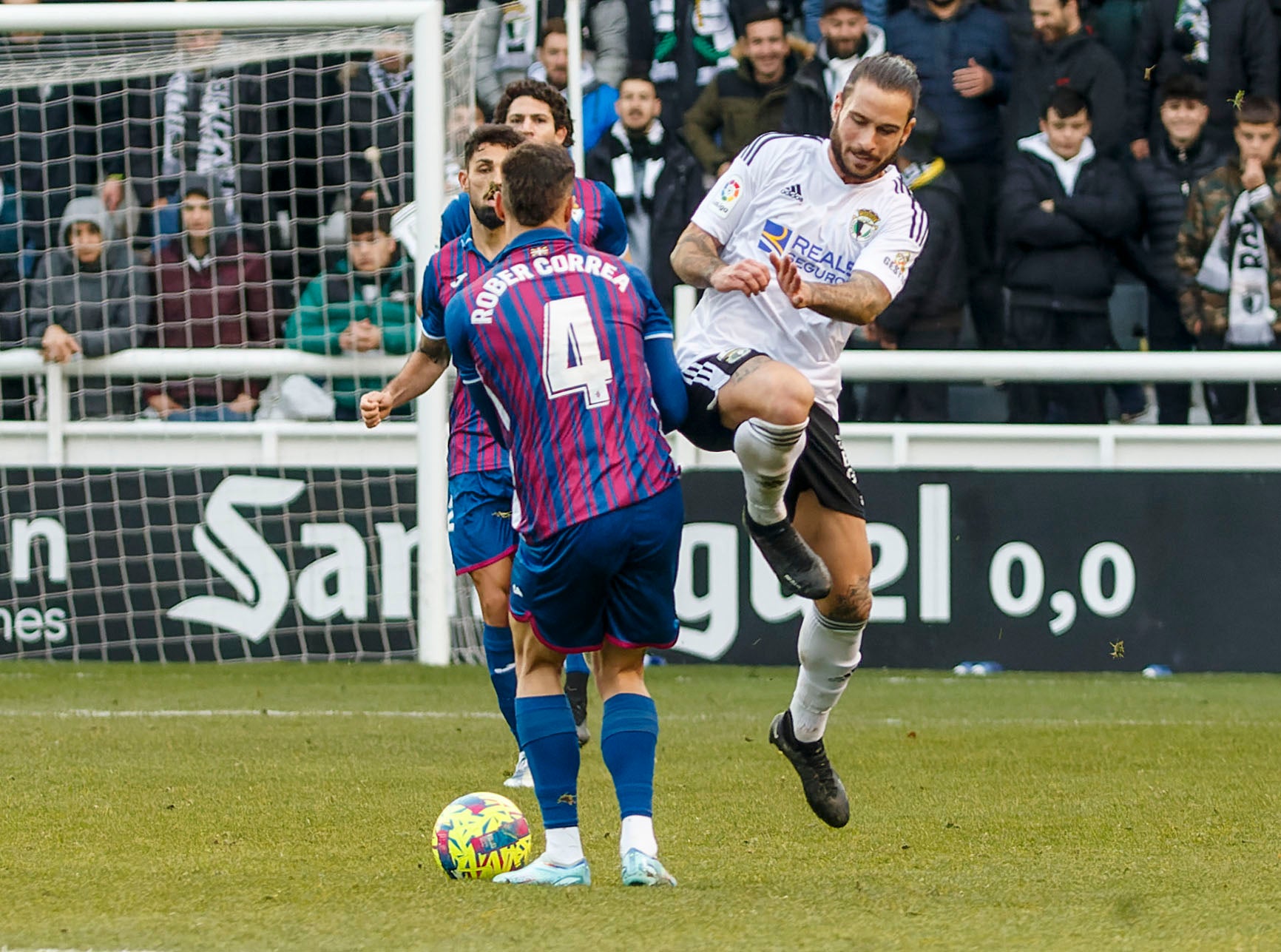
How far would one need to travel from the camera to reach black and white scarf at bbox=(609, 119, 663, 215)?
36.9ft

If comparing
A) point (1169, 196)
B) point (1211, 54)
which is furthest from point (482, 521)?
point (1211, 54)

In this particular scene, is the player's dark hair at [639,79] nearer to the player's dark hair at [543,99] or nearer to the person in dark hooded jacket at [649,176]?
the person in dark hooded jacket at [649,176]

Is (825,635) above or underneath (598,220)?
underneath

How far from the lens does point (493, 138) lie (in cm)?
609

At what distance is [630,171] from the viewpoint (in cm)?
1130

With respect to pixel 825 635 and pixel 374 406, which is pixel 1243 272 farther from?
pixel 374 406

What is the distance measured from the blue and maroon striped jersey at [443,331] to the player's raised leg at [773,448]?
95 cm

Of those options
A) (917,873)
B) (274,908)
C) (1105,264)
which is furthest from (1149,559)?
(274,908)

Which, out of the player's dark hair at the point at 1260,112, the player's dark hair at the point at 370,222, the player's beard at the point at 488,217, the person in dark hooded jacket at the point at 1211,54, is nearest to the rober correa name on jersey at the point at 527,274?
the player's beard at the point at 488,217

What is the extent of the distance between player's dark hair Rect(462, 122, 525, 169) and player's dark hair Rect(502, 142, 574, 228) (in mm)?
1651

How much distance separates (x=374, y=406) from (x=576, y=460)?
1.17 m

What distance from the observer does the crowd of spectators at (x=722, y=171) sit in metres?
10.7

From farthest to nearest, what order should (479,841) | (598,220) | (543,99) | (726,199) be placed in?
(543,99)
(598,220)
(726,199)
(479,841)

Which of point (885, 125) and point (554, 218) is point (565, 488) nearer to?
point (554, 218)
